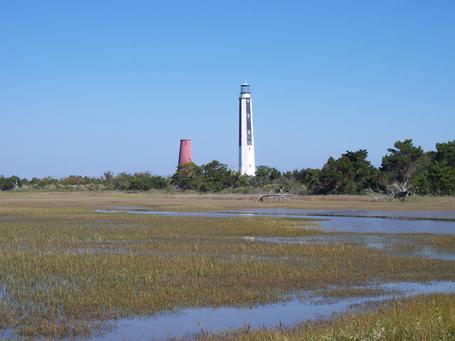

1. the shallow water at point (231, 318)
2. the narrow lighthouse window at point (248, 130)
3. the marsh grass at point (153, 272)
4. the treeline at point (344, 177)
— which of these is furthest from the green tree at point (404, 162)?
the shallow water at point (231, 318)

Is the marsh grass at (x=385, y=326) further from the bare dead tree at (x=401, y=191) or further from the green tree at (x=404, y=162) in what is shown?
the green tree at (x=404, y=162)

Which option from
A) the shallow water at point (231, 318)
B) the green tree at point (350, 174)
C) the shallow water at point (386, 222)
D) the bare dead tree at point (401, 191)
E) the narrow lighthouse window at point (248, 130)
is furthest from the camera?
the narrow lighthouse window at point (248, 130)

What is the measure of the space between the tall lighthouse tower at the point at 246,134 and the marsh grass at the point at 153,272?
60.1m

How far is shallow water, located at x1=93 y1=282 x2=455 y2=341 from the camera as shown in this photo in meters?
13.6

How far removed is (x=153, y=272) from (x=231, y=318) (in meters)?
6.07

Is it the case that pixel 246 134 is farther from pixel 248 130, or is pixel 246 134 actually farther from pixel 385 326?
pixel 385 326

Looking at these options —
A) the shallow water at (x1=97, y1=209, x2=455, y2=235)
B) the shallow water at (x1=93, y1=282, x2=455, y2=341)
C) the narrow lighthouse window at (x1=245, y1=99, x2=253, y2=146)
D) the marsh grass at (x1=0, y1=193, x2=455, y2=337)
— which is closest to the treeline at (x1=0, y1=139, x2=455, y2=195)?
the narrow lighthouse window at (x1=245, y1=99, x2=253, y2=146)

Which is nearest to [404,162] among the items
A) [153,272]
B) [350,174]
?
[350,174]

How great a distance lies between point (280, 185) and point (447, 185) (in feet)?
92.2

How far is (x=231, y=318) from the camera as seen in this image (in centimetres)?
1495

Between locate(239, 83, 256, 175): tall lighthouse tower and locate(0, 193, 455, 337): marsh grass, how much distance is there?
60065mm

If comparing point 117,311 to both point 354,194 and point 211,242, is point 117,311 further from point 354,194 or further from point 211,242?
point 354,194

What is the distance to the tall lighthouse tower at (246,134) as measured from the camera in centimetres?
9494

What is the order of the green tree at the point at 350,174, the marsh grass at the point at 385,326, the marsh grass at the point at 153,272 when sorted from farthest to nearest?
the green tree at the point at 350,174
the marsh grass at the point at 153,272
the marsh grass at the point at 385,326
